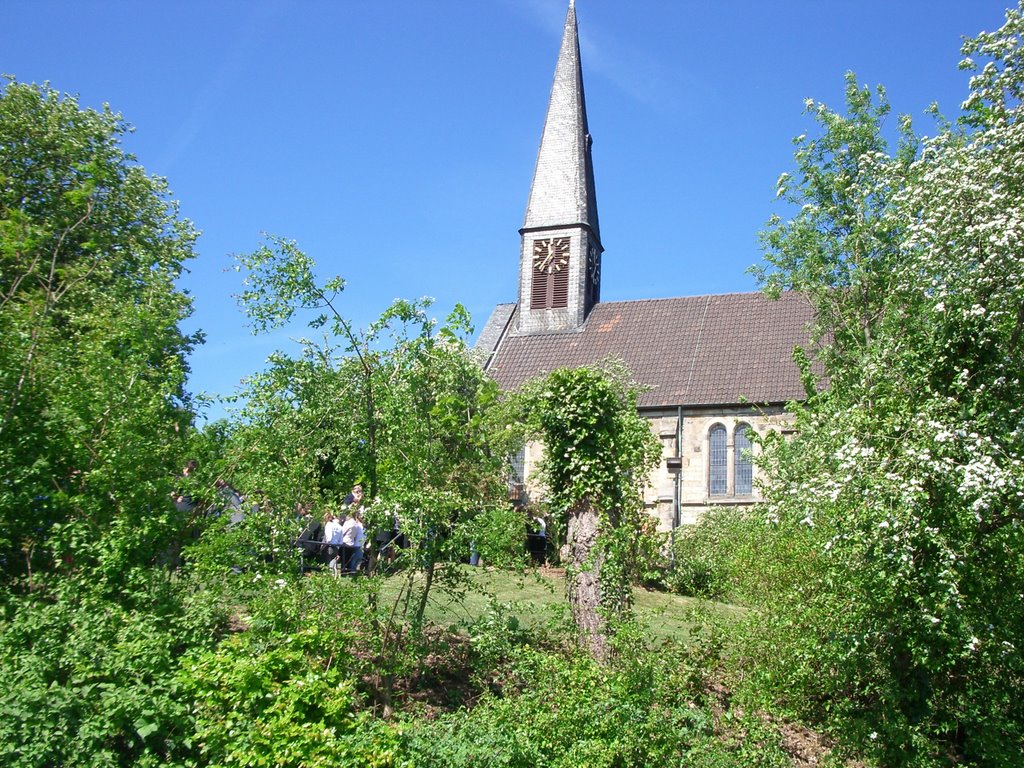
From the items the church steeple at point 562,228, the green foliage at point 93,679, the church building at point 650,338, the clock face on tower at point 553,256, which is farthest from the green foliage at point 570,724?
the clock face on tower at point 553,256

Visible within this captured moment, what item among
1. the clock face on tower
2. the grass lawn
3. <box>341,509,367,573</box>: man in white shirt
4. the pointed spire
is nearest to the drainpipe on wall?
the clock face on tower

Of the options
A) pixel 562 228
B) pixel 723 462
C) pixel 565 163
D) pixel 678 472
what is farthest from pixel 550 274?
pixel 723 462

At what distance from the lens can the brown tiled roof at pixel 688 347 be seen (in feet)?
95.6

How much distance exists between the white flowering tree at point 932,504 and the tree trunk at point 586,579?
1678 millimetres

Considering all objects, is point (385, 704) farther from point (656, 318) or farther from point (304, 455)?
point (656, 318)

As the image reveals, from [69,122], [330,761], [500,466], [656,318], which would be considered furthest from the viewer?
[656,318]

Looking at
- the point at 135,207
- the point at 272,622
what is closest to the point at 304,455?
the point at 272,622

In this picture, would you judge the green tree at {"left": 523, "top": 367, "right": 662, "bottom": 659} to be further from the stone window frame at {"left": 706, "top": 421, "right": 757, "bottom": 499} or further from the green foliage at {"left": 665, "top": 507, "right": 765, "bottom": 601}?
the stone window frame at {"left": 706, "top": 421, "right": 757, "bottom": 499}

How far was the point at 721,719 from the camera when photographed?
409 inches

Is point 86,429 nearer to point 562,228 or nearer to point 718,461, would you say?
point 718,461

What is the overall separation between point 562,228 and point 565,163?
2.42m

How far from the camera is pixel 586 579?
1120cm

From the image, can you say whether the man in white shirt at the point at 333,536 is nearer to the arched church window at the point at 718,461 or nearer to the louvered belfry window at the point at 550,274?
the arched church window at the point at 718,461

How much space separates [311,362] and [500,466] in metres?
2.40
